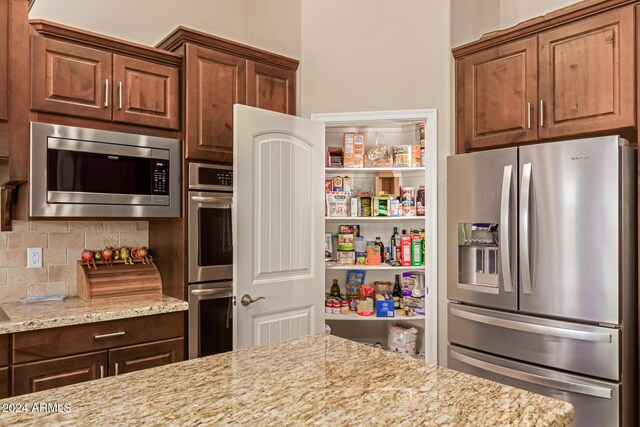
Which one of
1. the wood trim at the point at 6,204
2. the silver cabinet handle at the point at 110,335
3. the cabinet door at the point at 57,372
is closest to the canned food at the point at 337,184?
the silver cabinet handle at the point at 110,335

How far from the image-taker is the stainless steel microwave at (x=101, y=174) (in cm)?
228

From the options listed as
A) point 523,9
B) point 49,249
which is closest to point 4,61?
point 49,249

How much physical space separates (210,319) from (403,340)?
1527mm

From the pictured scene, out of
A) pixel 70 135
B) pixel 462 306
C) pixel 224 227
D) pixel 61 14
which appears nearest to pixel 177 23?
pixel 61 14

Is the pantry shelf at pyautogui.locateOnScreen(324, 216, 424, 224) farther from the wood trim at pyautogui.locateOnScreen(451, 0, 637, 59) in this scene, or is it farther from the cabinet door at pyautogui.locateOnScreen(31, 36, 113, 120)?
the cabinet door at pyautogui.locateOnScreen(31, 36, 113, 120)

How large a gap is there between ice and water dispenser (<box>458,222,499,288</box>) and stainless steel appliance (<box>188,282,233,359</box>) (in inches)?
56.8

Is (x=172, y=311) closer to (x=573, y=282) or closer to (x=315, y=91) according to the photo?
(x=315, y=91)

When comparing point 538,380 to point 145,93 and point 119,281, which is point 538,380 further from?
point 145,93

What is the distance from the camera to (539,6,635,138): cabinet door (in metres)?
2.21

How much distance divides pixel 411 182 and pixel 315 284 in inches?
51.2

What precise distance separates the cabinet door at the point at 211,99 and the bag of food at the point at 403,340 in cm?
183

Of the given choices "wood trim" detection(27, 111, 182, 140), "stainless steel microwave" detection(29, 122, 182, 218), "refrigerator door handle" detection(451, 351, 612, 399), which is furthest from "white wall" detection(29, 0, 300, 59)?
"refrigerator door handle" detection(451, 351, 612, 399)

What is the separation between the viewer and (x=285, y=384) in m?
1.16

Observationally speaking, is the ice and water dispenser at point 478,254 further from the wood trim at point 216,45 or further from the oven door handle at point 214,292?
the wood trim at point 216,45
